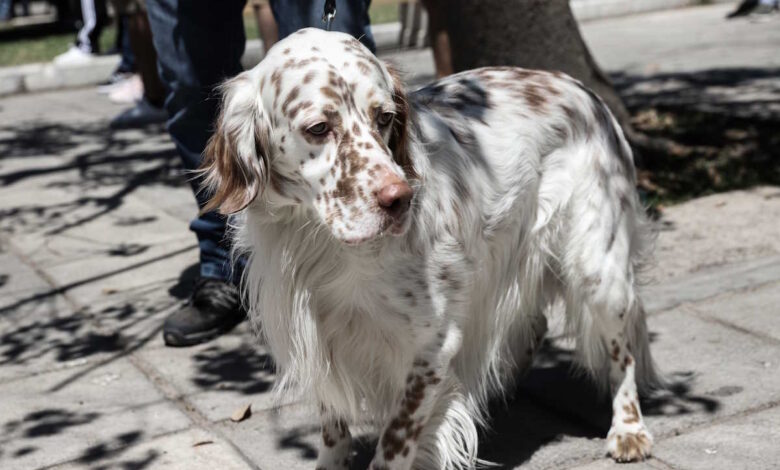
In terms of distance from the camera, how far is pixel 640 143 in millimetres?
6629

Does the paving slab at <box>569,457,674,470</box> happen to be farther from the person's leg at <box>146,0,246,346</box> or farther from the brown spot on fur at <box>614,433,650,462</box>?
the person's leg at <box>146,0,246,346</box>

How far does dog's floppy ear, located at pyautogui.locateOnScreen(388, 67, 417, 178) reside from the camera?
2811 millimetres

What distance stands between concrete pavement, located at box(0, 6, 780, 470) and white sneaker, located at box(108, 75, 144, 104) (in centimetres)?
419

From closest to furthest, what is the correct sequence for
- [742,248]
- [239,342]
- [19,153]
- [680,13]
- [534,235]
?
[534,235]
[239,342]
[742,248]
[19,153]
[680,13]

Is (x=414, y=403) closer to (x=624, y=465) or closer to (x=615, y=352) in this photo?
(x=624, y=465)

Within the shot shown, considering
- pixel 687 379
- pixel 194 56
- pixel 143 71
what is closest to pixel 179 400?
pixel 194 56

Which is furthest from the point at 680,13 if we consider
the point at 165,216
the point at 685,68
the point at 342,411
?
the point at 342,411

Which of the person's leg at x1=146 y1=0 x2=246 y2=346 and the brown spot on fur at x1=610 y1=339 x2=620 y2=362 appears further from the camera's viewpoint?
the person's leg at x1=146 y1=0 x2=246 y2=346

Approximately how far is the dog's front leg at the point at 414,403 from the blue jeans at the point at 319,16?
119cm

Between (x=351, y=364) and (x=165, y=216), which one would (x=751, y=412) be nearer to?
(x=351, y=364)

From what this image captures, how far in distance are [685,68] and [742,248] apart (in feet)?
17.9

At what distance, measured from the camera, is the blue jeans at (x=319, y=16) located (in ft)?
11.9

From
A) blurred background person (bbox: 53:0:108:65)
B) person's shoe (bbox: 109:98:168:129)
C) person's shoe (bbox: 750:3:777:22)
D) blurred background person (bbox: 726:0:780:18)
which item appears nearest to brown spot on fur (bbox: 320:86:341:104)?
person's shoe (bbox: 109:98:168:129)

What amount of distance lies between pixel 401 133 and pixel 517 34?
10.2 feet
